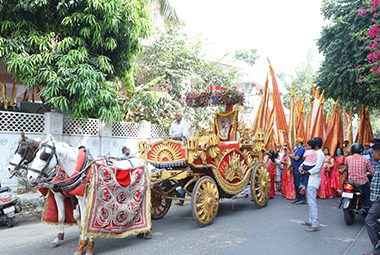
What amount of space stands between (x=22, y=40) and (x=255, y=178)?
7.48 m

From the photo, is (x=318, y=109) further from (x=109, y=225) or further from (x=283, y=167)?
(x=109, y=225)

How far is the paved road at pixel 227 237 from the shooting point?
453 cm

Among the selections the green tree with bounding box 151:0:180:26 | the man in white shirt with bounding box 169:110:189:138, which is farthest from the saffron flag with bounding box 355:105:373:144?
the man in white shirt with bounding box 169:110:189:138

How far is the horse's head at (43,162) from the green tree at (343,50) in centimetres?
899

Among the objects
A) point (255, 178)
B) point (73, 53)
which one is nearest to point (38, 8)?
point (73, 53)

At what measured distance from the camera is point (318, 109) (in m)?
10.9

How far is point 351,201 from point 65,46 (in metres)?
8.50

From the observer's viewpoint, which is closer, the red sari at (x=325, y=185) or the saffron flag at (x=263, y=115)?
the red sari at (x=325, y=185)

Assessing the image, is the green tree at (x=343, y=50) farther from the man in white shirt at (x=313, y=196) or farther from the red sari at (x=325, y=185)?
the man in white shirt at (x=313, y=196)

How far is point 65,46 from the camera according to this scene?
345 inches

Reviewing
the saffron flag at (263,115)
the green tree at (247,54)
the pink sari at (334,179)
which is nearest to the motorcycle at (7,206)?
the saffron flag at (263,115)

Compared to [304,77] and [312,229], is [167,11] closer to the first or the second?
[312,229]

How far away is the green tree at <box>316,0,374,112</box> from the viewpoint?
9.56m

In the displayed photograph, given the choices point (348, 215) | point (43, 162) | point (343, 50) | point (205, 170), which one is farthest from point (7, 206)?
point (343, 50)
